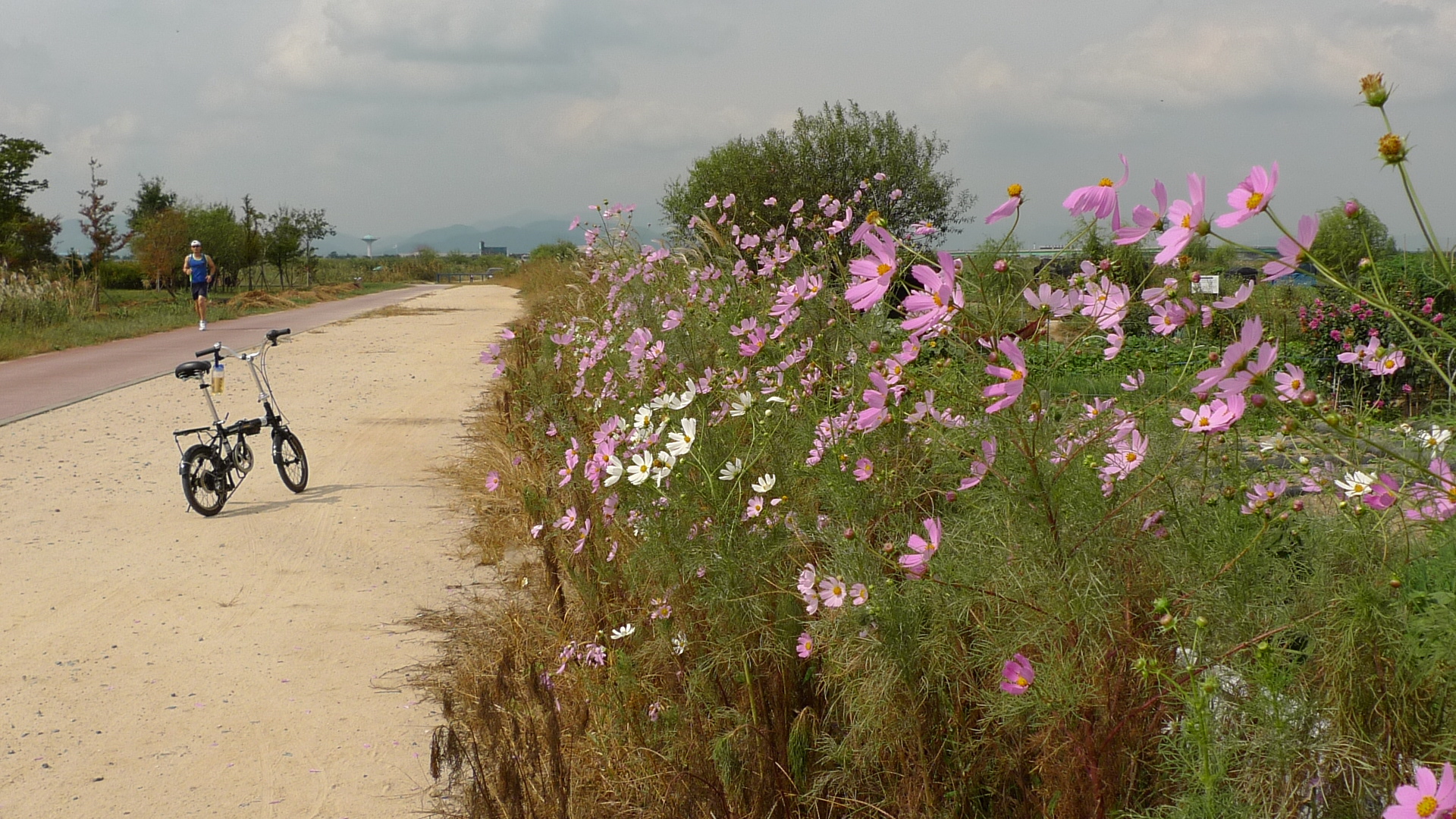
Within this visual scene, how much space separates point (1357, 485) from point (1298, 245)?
0.89 m

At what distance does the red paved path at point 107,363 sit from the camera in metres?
10.3

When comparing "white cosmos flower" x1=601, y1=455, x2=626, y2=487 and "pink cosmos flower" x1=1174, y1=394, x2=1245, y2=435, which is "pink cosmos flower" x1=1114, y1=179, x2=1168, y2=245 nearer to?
"pink cosmos flower" x1=1174, y1=394, x2=1245, y2=435

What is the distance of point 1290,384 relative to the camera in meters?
1.61

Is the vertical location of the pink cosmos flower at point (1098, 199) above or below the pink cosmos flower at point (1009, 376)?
above

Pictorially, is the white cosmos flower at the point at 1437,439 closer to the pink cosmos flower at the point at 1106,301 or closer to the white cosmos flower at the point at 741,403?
the pink cosmos flower at the point at 1106,301

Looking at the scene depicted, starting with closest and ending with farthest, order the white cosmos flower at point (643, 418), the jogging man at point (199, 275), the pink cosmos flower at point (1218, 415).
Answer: the pink cosmos flower at point (1218, 415) → the white cosmos flower at point (643, 418) → the jogging man at point (199, 275)

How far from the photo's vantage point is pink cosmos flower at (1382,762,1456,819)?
1.15 m

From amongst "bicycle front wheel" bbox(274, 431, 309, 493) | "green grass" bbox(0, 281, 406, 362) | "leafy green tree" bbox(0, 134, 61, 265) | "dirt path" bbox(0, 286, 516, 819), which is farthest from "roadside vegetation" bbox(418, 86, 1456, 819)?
"leafy green tree" bbox(0, 134, 61, 265)

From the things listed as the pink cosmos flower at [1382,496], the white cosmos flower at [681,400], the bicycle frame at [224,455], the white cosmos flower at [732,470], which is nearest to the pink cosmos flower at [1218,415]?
the pink cosmos flower at [1382,496]

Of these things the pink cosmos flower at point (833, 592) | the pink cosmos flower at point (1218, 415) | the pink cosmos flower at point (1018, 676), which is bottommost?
the pink cosmos flower at point (1018, 676)

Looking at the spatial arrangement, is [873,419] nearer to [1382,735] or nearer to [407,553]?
[1382,735]

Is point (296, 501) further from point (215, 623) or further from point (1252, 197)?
point (1252, 197)

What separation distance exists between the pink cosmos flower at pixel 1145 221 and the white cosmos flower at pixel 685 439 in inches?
50.7

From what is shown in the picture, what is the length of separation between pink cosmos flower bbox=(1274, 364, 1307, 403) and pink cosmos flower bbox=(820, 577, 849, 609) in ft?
2.85
